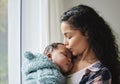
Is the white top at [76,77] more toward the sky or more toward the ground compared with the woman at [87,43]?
more toward the ground

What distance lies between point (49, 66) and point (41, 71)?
0.13 feet

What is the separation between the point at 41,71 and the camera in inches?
42.0

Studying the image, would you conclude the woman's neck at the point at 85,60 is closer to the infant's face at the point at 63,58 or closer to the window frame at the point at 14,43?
the infant's face at the point at 63,58

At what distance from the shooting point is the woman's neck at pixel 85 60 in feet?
3.69

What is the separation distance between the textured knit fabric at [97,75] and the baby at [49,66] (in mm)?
102

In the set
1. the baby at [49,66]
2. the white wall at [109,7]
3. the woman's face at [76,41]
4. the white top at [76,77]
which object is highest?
the white wall at [109,7]

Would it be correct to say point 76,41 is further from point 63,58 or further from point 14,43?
point 14,43
